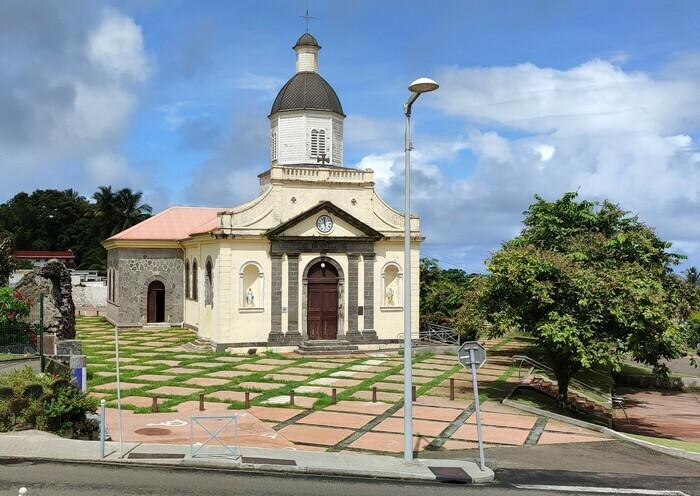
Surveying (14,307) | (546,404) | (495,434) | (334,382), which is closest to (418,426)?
(495,434)

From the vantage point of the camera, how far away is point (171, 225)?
1710 inches

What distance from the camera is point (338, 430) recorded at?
667 inches

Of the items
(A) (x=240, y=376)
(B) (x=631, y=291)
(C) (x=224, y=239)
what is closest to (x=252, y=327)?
(C) (x=224, y=239)

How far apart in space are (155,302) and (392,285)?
15.8 m

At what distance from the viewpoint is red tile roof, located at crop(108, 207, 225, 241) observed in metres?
41.7

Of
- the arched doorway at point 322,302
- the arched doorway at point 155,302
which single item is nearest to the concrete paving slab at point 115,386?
the arched doorway at point 322,302

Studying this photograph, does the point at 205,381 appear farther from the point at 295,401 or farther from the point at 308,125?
the point at 308,125

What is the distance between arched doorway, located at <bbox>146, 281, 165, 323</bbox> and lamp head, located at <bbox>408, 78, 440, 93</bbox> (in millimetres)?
31919

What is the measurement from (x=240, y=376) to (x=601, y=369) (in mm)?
18960

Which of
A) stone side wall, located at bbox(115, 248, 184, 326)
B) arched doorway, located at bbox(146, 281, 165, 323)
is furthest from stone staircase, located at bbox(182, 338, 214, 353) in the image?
arched doorway, located at bbox(146, 281, 165, 323)

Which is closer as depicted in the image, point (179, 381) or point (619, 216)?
point (179, 381)

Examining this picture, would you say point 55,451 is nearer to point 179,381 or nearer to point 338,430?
point 338,430

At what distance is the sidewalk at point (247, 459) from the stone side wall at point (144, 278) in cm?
2788

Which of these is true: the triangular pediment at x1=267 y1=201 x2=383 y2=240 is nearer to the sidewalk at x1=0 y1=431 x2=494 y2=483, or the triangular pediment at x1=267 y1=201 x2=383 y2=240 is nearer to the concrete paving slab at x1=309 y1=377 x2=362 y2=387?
the concrete paving slab at x1=309 y1=377 x2=362 y2=387
